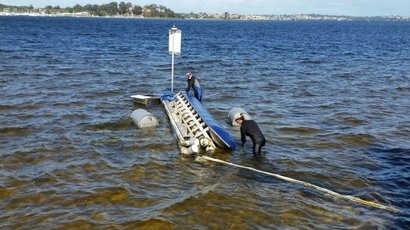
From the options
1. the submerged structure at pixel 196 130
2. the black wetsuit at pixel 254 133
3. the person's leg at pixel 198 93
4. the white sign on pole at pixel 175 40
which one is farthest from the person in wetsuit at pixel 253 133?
the white sign on pole at pixel 175 40

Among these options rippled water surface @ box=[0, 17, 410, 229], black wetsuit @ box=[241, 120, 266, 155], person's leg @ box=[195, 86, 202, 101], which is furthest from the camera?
person's leg @ box=[195, 86, 202, 101]

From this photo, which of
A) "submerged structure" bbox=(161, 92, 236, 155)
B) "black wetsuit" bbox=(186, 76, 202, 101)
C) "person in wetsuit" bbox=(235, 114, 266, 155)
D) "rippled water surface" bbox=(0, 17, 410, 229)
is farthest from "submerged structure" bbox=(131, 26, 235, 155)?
"black wetsuit" bbox=(186, 76, 202, 101)

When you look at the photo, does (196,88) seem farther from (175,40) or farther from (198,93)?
(175,40)

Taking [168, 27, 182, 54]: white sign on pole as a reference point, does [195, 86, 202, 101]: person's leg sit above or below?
below

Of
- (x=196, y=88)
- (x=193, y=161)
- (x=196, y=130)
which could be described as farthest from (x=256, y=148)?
(x=196, y=88)

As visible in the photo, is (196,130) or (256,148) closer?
(256,148)

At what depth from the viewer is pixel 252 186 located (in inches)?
467

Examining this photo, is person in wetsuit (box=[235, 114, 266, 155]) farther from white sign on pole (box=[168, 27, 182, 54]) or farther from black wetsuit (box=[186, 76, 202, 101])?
white sign on pole (box=[168, 27, 182, 54])

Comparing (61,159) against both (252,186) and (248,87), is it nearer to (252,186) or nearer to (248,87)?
(252,186)

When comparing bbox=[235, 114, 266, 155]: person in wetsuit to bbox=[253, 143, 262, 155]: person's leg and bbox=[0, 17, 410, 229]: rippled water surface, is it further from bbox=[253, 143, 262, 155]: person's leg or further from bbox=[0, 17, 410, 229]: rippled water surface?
bbox=[0, 17, 410, 229]: rippled water surface

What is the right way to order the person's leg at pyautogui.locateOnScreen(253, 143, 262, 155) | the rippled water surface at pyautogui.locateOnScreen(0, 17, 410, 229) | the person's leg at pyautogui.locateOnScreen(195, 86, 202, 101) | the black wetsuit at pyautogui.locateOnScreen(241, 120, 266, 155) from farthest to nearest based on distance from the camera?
the person's leg at pyautogui.locateOnScreen(195, 86, 202, 101) < the person's leg at pyautogui.locateOnScreen(253, 143, 262, 155) < the black wetsuit at pyautogui.locateOnScreen(241, 120, 266, 155) < the rippled water surface at pyautogui.locateOnScreen(0, 17, 410, 229)

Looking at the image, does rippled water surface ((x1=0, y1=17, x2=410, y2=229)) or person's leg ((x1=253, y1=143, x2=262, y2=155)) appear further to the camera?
person's leg ((x1=253, y1=143, x2=262, y2=155))

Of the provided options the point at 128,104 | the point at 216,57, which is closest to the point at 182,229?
the point at 128,104

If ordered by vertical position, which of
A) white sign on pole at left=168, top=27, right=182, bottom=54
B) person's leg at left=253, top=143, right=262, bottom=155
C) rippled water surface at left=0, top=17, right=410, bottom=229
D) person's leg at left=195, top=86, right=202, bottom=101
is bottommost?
rippled water surface at left=0, top=17, right=410, bottom=229
